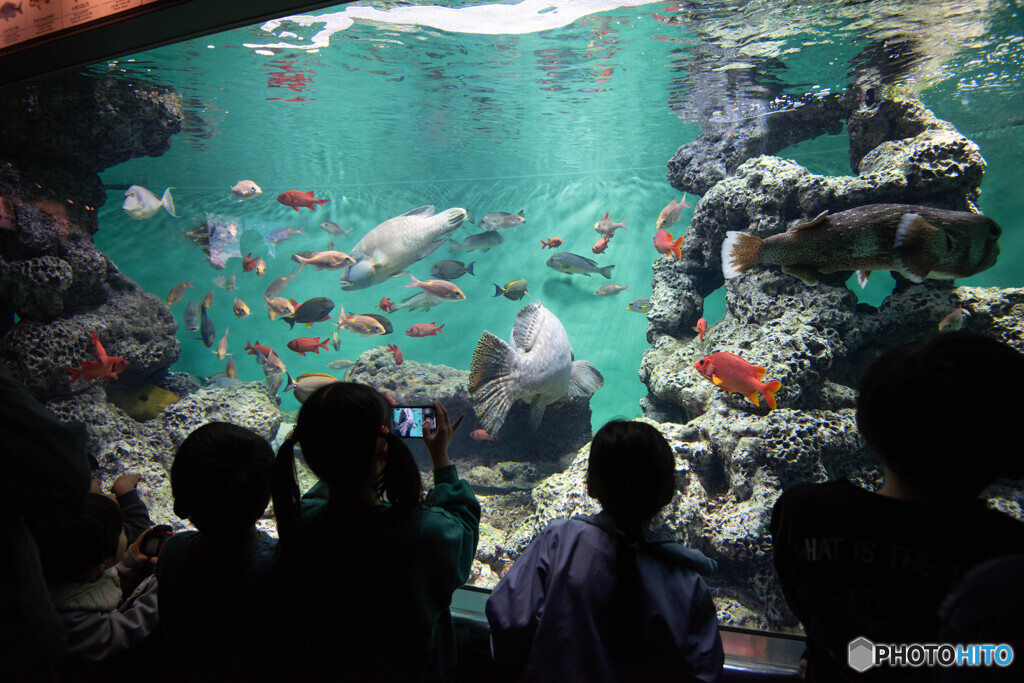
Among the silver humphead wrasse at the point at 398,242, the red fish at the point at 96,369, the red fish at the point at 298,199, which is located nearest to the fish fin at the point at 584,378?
the silver humphead wrasse at the point at 398,242

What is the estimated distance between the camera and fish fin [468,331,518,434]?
147 inches

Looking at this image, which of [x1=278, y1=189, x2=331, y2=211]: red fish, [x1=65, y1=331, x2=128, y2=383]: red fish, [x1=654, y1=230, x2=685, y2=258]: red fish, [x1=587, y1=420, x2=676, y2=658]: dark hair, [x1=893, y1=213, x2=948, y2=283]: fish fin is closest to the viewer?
[x1=587, y1=420, x2=676, y2=658]: dark hair

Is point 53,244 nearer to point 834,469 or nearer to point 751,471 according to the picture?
point 751,471

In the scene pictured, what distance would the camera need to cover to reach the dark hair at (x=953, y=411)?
1078 millimetres

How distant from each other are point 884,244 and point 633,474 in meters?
2.83

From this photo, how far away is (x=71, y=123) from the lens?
5.84 meters

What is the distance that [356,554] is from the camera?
143 centimetres

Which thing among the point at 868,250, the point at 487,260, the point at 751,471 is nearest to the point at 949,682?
the point at 868,250

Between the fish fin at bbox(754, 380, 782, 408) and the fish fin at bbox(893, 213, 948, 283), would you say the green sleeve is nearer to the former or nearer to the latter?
the fish fin at bbox(754, 380, 782, 408)

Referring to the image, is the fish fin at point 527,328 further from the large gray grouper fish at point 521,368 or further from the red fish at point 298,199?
the red fish at point 298,199

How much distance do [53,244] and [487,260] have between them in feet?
46.4

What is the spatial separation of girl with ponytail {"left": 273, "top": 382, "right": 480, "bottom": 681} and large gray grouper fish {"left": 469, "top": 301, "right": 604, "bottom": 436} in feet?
6.99

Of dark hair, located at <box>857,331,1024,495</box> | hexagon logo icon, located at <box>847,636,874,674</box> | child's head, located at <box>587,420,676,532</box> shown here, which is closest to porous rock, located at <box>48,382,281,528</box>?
child's head, located at <box>587,420,676,532</box>

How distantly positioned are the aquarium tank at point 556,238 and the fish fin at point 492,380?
0.02 m
